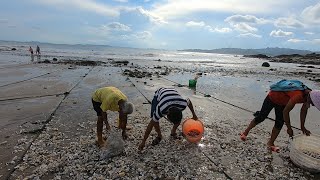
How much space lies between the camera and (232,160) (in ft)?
21.9

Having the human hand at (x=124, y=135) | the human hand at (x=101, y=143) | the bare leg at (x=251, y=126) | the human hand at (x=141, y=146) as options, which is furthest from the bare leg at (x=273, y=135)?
the human hand at (x=101, y=143)

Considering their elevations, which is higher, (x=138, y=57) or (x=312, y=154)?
(x=138, y=57)

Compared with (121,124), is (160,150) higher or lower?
lower

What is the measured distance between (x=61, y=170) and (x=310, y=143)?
5.41 metres

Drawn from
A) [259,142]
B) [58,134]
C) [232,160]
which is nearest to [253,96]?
[259,142]

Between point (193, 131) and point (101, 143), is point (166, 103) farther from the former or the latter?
point (101, 143)

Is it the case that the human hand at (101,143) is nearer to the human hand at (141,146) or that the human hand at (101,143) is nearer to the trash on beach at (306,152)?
the human hand at (141,146)

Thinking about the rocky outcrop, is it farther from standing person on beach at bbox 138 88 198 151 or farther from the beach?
standing person on beach at bbox 138 88 198 151

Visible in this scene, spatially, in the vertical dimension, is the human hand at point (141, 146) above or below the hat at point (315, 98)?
below

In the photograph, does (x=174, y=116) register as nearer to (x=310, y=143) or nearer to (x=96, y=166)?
(x=96, y=166)

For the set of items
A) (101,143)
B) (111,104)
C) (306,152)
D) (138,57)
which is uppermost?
(111,104)

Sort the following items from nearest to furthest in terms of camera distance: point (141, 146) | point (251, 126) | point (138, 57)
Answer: point (141, 146) → point (251, 126) → point (138, 57)

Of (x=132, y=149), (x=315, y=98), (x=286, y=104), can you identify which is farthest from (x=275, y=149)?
(x=132, y=149)

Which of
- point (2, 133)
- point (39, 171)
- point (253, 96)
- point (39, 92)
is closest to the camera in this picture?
point (39, 171)
